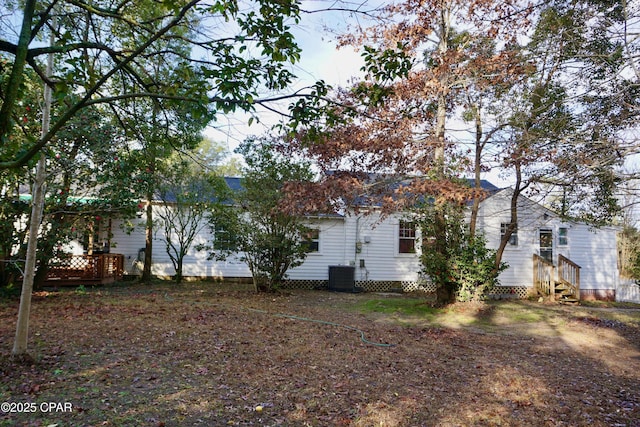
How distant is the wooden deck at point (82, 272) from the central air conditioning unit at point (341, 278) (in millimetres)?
7892

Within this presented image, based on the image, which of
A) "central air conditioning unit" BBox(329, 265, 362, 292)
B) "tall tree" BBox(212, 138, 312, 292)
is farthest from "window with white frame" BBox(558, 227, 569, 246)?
"tall tree" BBox(212, 138, 312, 292)

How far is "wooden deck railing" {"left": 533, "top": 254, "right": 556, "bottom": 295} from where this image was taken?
579 inches

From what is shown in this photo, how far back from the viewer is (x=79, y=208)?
954cm

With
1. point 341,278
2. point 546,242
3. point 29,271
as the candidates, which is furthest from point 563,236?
point 29,271

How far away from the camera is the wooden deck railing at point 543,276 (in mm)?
14717

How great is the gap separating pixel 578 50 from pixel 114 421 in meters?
10.5

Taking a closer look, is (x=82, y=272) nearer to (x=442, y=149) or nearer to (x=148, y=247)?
(x=148, y=247)

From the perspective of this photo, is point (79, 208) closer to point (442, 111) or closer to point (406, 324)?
point (406, 324)

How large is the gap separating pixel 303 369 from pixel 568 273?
13.8 metres

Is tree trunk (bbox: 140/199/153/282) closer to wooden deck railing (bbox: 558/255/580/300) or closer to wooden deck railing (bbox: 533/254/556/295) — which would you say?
wooden deck railing (bbox: 533/254/556/295)

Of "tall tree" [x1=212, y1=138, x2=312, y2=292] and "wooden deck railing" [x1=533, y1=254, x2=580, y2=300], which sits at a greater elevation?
"tall tree" [x1=212, y1=138, x2=312, y2=292]

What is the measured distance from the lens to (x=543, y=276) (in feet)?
50.2

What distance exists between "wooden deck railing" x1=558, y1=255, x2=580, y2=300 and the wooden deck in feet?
52.8

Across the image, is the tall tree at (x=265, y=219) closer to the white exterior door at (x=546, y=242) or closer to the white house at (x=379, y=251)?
the white house at (x=379, y=251)
